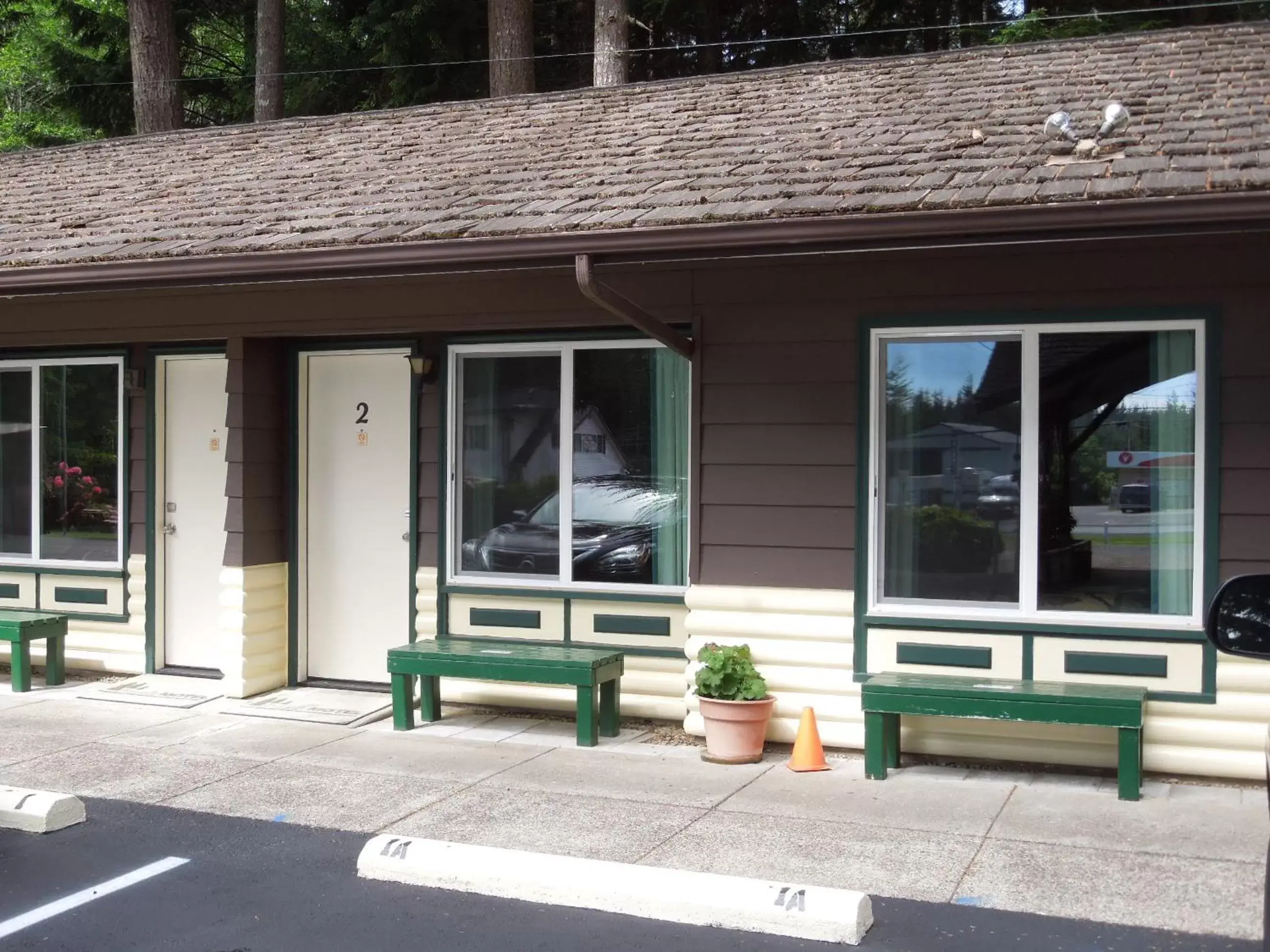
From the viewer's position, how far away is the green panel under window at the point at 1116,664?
6.19m

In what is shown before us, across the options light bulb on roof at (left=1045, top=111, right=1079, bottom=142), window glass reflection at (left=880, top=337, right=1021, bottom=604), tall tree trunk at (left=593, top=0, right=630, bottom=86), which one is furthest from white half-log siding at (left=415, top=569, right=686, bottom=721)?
tall tree trunk at (left=593, top=0, right=630, bottom=86)

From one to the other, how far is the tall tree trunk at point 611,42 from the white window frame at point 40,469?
309 inches

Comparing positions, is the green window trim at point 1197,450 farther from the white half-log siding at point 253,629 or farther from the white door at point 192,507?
the white door at point 192,507

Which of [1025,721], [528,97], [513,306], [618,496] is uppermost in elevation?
[528,97]

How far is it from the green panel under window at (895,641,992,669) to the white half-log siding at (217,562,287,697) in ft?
13.6

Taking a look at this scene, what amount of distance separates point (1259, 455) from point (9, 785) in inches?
245

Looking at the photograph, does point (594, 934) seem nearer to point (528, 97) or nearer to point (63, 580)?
point (63, 580)

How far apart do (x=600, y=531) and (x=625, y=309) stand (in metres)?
1.77

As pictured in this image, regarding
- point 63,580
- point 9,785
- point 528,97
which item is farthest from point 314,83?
point 9,785

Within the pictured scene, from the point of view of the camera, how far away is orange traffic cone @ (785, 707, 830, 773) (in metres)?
6.45

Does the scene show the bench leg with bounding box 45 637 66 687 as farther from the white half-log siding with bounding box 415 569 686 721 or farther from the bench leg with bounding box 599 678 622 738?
the bench leg with bounding box 599 678 622 738

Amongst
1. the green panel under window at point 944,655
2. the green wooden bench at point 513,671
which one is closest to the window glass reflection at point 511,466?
the green wooden bench at point 513,671

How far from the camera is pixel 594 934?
4.36m

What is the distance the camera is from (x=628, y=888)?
456 centimetres
